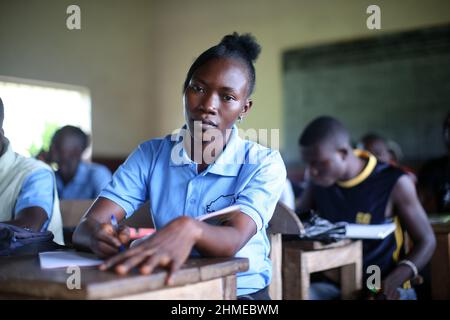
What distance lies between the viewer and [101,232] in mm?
1261

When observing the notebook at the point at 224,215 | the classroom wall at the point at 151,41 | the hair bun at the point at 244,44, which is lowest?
the notebook at the point at 224,215

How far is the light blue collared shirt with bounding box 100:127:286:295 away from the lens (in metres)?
1.57

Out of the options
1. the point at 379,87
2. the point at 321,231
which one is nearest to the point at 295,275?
the point at 321,231

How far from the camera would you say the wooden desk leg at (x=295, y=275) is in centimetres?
215

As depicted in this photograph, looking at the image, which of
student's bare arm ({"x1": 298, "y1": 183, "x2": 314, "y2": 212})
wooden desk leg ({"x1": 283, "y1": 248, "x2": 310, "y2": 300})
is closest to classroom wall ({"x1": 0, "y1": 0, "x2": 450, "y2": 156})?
student's bare arm ({"x1": 298, "y1": 183, "x2": 314, "y2": 212})

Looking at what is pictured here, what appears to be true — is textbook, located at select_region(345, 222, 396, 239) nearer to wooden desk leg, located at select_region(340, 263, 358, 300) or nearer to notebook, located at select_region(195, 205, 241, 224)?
wooden desk leg, located at select_region(340, 263, 358, 300)

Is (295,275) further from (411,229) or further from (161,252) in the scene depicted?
(161,252)

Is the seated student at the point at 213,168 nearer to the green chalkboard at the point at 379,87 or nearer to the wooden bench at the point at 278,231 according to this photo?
the wooden bench at the point at 278,231

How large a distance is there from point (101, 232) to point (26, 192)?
86 centimetres

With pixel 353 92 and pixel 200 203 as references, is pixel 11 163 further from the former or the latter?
pixel 353 92

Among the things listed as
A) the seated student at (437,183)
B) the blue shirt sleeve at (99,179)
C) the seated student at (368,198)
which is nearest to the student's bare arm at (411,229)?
the seated student at (368,198)

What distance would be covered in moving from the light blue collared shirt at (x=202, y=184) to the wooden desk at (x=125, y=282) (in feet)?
1.02
